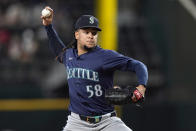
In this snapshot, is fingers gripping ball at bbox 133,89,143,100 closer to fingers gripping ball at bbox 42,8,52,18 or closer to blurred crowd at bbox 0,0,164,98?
fingers gripping ball at bbox 42,8,52,18

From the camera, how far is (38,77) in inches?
369

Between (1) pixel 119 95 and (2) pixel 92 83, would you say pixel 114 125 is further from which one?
(2) pixel 92 83

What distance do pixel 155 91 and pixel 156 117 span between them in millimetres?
645

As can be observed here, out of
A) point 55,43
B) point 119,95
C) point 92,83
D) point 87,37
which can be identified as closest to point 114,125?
point 119,95

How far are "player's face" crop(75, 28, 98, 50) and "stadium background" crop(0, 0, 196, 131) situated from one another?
127 inches

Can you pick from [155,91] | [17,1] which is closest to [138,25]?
[155,91]


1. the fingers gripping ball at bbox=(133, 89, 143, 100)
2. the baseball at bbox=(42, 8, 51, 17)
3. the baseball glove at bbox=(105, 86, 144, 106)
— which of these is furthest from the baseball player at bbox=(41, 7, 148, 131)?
the baseball at bbox=(42, 8, 51, 17)

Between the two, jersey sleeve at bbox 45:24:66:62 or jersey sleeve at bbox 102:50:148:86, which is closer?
jersey sleeve at bbox 102:50:148:86

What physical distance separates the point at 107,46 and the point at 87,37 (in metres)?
3.21

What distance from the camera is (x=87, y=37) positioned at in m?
4.87

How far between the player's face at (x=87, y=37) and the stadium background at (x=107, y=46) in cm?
323

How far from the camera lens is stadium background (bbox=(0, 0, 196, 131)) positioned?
8.70 m

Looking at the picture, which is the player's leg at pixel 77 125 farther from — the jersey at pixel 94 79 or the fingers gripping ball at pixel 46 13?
the fingers gripping ball at pixel 46 13

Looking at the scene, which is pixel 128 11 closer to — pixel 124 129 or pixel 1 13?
pixel 1 13
